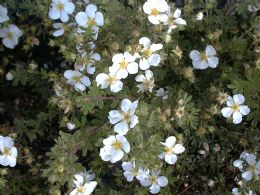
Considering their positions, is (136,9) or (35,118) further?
(35,118)

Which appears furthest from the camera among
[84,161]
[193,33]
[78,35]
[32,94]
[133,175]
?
[32,94]

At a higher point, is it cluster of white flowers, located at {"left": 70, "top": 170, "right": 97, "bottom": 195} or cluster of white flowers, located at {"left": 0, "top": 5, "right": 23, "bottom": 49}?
cluster of white flowers, located at {"left": 0, "top": 5, "right": 23, "bottom": 49}

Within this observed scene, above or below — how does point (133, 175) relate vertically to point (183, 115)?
below

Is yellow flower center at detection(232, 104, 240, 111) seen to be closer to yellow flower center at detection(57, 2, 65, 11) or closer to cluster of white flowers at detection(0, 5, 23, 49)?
yellow flower center at detection(57, 2, 65, 11)

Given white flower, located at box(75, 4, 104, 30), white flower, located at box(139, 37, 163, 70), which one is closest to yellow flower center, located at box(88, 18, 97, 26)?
white flower, located at box(75, 4, 104, 30)

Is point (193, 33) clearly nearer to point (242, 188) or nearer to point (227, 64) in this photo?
point (227, 64)

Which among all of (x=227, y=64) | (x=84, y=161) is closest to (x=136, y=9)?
(x=227, y=64)

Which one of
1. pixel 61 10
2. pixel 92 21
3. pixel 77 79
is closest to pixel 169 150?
pixel 77 79

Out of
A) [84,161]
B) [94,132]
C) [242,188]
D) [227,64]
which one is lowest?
[84,161]
